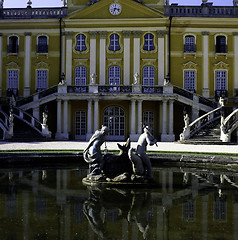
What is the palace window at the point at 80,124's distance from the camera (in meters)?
33.2

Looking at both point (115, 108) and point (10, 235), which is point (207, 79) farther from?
point (10, 235)

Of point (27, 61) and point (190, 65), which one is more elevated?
point (27, 61)

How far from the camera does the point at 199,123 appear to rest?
1143 inches

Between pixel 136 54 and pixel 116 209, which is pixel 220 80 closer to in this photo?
pixel 136 54

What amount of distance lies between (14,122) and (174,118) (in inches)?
547

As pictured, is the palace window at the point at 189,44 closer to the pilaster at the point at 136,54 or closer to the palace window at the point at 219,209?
the pilaster at the point at 136,54

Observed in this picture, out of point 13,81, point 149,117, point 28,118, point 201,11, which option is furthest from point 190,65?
point 13,81

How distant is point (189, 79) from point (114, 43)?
7.85 m

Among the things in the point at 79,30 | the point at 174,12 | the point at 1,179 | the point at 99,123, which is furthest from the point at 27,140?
the point at 174,12

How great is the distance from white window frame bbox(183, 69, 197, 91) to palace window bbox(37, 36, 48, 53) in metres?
13.4

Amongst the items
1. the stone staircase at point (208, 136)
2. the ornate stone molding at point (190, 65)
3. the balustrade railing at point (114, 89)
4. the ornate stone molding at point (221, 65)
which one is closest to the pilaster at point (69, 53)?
the balustrade railing at point (114, 89)

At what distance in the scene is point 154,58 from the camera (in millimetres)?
34875

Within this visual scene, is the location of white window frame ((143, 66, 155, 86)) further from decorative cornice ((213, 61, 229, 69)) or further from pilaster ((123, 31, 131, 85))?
decorative cornice ((213, 61, 229, 69))

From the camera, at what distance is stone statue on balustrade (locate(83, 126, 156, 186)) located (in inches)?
438
